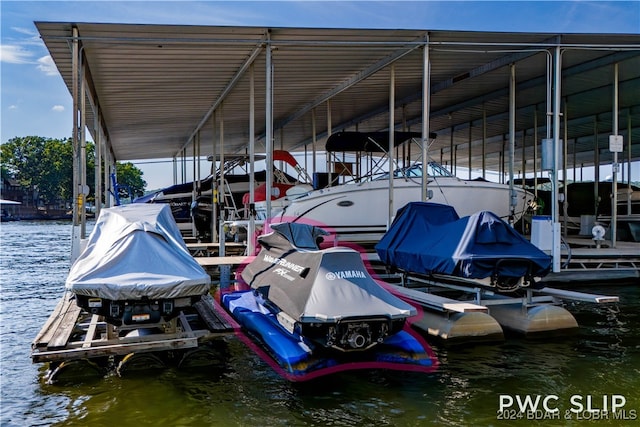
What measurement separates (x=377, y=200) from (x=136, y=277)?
7.32 m

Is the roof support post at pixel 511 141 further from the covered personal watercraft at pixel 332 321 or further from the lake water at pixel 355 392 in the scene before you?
the covered personal watercraft at pixel 332 321

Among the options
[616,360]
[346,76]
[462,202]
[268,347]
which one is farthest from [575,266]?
[268,347]

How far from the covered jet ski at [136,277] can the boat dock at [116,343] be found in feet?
1.07

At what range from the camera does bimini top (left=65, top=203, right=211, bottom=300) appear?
5.77 metres

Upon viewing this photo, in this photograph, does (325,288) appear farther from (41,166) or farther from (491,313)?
(41,166)

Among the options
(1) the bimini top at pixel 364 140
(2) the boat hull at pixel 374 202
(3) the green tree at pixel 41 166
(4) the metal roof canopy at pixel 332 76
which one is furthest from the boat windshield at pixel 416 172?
(3) the green tree at pixel 41 166

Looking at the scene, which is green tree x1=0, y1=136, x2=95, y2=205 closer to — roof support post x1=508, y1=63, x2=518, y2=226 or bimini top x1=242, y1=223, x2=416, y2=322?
roof support post x1=508, y1=63, x2=518, y2=226

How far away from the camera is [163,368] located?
6.49 m

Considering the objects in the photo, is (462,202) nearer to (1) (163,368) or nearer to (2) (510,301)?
(2) (510,301)

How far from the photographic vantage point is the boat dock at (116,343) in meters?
5.88

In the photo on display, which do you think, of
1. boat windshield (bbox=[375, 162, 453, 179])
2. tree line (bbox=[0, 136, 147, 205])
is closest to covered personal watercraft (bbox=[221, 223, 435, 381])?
boat windshield (bbox=[375, 162, 453, 179])

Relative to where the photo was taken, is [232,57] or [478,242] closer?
[478,242]

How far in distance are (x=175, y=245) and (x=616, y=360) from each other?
553 cm

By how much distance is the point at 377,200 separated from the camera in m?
12.5
